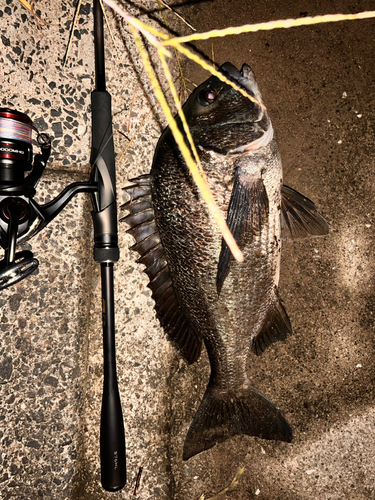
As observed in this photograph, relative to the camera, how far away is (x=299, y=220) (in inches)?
65.6

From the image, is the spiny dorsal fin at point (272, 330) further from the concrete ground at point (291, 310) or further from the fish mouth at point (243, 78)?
the fish mouth at point (243, 78)

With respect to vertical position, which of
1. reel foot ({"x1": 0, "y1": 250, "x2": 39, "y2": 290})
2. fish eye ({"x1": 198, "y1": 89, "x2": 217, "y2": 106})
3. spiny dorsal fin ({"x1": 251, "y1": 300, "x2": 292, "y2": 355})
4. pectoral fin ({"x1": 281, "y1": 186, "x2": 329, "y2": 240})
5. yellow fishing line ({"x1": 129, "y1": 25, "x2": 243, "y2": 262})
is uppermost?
fish eye ({"x1": 198, "y1": 89, "x2": 217, "y2": 106})

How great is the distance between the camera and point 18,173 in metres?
1.32

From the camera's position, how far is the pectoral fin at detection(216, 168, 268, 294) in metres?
1.38

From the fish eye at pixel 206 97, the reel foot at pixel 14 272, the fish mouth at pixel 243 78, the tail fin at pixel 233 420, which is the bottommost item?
the tail fin at pixel 233 420

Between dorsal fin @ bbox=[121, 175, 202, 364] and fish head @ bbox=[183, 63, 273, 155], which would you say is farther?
dorsal fin @ bbox=[121, 175, 202, 364]

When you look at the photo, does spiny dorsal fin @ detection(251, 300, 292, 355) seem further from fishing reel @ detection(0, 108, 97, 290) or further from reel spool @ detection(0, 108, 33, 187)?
reel spool @ detection(0, 108, 33, 187)

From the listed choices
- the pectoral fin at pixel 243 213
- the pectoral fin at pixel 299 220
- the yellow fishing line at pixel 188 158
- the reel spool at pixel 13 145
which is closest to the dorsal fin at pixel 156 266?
the pectoral fin at pixel 243 213

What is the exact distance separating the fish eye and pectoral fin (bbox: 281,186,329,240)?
1.69ft

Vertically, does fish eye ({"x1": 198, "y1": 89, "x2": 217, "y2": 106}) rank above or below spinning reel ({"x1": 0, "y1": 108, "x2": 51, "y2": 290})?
above

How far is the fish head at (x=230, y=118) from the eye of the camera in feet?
4.58

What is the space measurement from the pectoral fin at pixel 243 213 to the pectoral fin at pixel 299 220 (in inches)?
9.2

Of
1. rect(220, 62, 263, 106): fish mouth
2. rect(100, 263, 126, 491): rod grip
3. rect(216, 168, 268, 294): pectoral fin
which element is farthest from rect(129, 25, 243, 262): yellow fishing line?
rect(100, 263, 126, 491): rod grip

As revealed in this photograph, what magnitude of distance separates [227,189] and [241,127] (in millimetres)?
244
